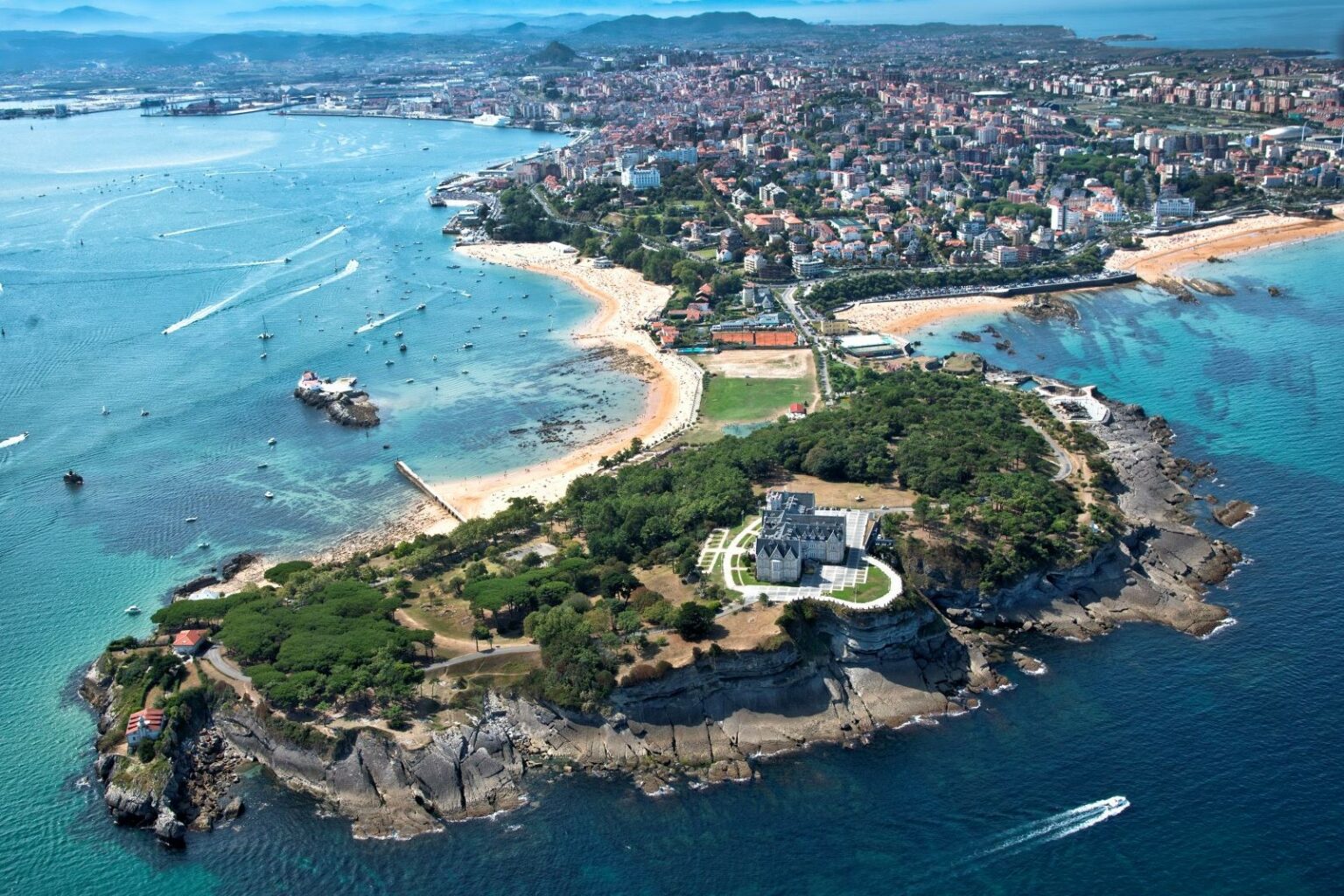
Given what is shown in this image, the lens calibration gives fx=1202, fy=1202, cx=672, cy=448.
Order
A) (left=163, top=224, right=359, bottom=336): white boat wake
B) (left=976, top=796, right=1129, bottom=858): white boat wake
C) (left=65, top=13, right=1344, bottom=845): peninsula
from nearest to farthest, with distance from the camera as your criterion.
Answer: (left=976, top=796, right=1129, bottom=858): white boat wake, (left=65, top=13, right=1344, bottom=845): peninsula, (left=163, top=224, right=359, bottom=336): white boat wake

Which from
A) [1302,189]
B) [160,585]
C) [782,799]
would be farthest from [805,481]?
[1302,189]

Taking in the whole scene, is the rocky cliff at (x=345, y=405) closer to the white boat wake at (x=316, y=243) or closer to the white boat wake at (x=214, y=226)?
the white boat wake at (x=316, y=243)

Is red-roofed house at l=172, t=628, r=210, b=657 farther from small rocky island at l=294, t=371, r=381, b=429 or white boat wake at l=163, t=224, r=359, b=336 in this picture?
white boat wake at l=163, t=224, r=359, b=336

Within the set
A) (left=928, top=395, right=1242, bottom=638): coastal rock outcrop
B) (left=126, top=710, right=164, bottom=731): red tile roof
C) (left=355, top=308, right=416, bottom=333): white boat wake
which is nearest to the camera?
(left=126, top=710, right=164, bottom=731): red tile roof

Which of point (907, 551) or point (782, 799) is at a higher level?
point (907, 551)

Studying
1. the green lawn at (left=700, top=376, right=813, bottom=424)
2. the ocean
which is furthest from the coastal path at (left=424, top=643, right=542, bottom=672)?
the green lawn at (left=700, top=376, right=813, bottom=424)

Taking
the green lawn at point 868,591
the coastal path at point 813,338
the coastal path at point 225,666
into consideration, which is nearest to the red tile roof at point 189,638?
the coastal path at point 225,666

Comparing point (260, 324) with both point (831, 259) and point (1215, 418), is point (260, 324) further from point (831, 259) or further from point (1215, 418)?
point (1215, 418)
